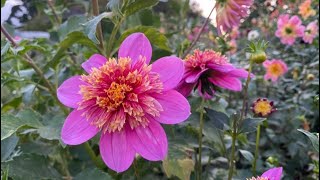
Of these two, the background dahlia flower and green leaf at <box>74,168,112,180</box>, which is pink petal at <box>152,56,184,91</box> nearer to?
green leaf at <box>74,168,112,180</box>

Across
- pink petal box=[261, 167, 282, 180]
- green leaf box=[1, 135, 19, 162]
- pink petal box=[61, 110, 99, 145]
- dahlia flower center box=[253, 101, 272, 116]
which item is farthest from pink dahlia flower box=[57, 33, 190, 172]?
green leaf box=[1, 135, 19, 162]

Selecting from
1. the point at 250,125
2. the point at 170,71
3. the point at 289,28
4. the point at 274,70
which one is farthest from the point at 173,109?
the point at 289,28

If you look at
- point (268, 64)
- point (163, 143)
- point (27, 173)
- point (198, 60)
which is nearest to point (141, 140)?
point (163, 143)

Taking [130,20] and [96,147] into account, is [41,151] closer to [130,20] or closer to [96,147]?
[96,147]

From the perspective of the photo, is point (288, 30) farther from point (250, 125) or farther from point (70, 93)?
point (70, 93)

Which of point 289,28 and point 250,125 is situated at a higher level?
point 250,125

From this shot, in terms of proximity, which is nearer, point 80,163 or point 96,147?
point 96,147

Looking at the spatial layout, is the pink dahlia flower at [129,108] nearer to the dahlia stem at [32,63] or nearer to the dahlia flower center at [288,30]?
the dahlia stem at [32,63]
